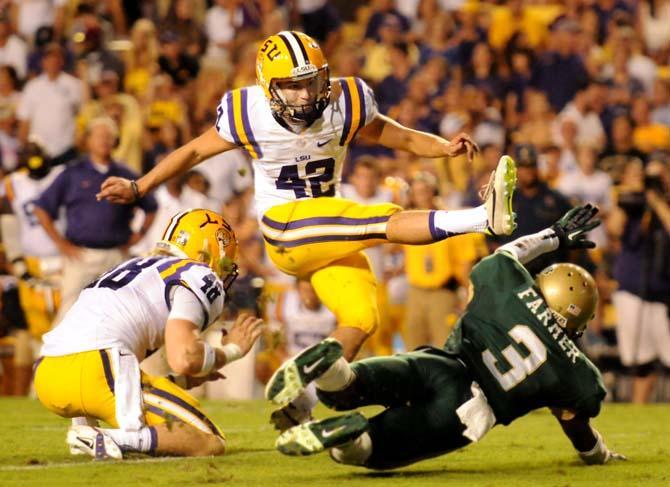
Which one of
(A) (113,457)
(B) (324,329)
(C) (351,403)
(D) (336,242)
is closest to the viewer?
(C) (351,403)

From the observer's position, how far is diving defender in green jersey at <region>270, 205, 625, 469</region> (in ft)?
19.1

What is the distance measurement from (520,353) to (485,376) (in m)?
0.19

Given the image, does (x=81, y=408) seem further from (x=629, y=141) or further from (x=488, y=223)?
(x=629, y=141)

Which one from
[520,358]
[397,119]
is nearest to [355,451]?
[520,358]

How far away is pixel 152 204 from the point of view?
11.2 meters

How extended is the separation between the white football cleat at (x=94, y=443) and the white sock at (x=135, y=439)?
0.02 metres

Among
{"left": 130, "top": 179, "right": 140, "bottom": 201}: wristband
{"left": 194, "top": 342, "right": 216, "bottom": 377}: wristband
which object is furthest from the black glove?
{"left": 130, "top": 179, "right": 140, "bottom": 201}: wristband

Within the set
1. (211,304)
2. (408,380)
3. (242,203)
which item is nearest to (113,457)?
(211,304)

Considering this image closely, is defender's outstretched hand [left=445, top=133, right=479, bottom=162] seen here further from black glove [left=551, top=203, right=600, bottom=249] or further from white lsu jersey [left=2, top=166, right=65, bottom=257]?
white lsu jersey [left=2, top=166, right=65, bottom=257]

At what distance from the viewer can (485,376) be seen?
19.5 feet

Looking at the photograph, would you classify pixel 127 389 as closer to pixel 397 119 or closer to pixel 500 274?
pixel 500 274

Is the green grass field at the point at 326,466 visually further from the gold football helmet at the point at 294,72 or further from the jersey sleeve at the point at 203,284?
the gold football helmet at the point at 294,72

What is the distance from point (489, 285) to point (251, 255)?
6056mm

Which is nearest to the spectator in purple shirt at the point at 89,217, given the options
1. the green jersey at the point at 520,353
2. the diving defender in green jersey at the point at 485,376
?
the diving defender in green jersey at the point at 485,376
